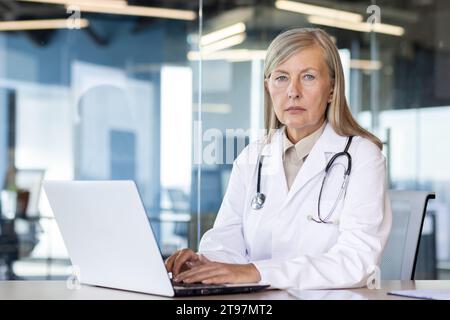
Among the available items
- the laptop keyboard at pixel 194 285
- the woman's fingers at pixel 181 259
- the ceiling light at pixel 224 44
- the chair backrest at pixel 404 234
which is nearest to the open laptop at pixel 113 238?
the laptop keyboard at pixel 194 285

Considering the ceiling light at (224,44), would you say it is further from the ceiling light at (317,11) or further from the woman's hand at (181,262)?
the woman's hand at (181,262)

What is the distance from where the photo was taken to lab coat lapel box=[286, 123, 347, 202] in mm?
2204

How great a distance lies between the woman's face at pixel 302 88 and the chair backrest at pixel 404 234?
41cm

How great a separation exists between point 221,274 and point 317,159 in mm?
533

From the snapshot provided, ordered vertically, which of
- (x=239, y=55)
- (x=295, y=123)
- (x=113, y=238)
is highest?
(x=239, y=55)

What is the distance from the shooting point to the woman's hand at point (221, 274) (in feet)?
5.96

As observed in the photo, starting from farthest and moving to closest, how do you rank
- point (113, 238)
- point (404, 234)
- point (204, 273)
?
1. point (404, 234)
2. point (204, 273)
3. point (113, 238)

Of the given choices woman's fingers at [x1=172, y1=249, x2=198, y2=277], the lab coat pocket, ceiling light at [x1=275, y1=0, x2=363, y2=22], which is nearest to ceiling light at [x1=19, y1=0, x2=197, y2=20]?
ceiling light at [x1=275, y1=0, x2=363, y2=22]

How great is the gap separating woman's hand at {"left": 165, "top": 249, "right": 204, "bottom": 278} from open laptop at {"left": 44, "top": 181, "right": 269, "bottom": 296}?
179mm

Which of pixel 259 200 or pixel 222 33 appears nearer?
pixel 259 200

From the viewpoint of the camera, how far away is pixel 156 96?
16.9 feet

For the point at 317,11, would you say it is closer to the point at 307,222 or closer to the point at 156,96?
the point at 156,96

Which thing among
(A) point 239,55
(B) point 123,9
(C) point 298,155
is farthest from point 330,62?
(B) point 123,9

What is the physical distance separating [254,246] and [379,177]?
0.40 metres
